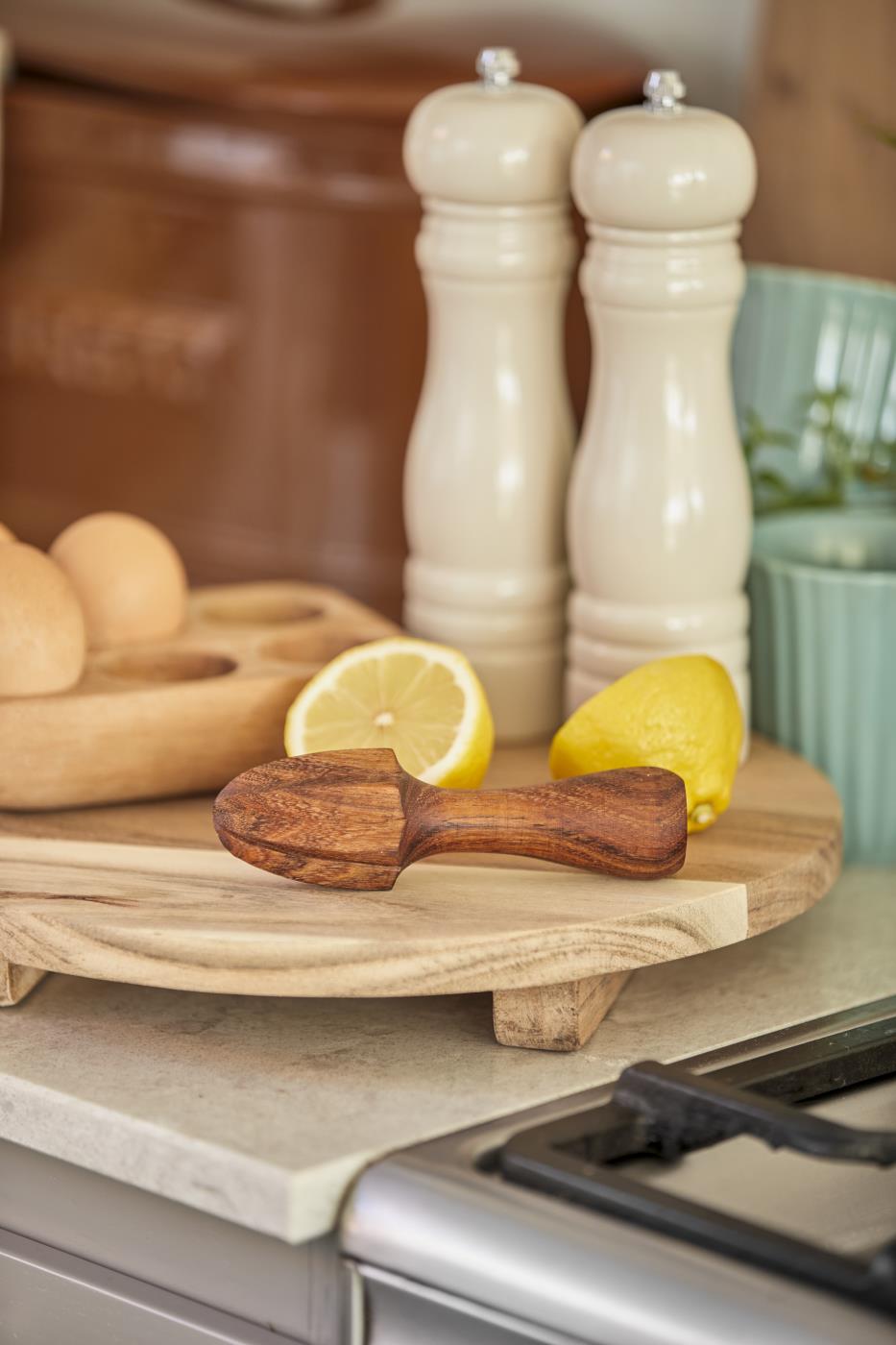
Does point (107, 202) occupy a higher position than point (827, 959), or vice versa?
point (107, 202)

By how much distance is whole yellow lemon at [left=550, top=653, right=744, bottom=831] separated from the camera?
2.47 ft

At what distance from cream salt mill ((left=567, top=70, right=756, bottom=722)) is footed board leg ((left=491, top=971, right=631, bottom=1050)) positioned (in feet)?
0.73

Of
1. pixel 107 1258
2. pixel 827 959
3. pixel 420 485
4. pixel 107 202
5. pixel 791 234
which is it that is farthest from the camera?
pixel 107 202

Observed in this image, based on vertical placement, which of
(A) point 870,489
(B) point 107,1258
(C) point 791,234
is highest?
(C) point 791,234

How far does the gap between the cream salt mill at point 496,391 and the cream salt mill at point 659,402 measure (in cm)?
3

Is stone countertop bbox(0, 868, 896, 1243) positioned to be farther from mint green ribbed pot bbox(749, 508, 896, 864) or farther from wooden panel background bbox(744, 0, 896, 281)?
wooden panel background bbox(744, 0, 896, 281)

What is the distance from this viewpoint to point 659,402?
830 mm

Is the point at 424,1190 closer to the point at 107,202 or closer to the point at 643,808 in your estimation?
the point at 643,808

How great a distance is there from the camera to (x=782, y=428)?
120cm

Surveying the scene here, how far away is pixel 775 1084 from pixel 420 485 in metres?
0.37

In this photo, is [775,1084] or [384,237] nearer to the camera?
[775,1084]

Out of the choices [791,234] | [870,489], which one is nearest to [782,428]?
[870,489]

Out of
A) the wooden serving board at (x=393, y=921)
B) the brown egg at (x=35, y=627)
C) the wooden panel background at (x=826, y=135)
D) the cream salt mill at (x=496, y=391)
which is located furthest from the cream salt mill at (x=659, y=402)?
the wooden panel background at (x=826, y=135)

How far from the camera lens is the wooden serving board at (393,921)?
65 centimetres
